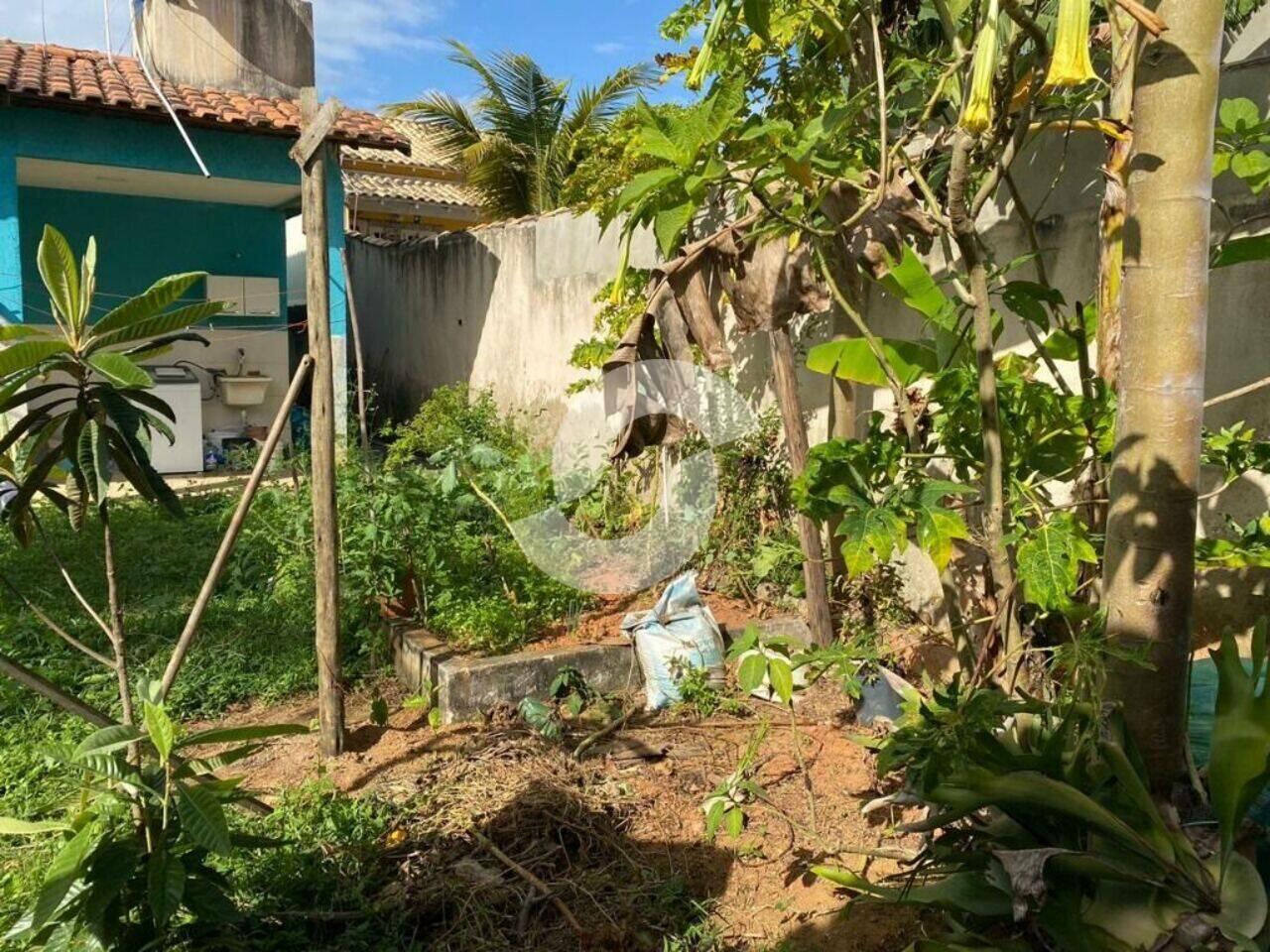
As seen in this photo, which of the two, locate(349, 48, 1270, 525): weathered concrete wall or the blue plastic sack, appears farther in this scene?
the blue plastic sack

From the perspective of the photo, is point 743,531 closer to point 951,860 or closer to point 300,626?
point 300,626

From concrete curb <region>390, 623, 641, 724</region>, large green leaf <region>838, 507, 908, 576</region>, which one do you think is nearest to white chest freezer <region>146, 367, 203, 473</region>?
concrete curb <region>390, 623, 641, 724</region>

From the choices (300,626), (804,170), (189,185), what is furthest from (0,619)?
(189,185)

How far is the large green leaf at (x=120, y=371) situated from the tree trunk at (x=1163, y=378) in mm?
2286

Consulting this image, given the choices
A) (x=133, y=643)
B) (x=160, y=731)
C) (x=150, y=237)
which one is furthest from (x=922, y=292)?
(x=150, y=237)

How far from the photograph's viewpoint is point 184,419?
966cm

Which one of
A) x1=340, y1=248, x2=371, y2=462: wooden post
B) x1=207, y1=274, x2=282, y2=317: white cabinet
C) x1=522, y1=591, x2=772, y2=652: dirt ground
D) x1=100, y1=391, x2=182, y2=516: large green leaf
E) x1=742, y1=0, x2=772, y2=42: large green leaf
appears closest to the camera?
x1=742, y1=0, x2=772, y2=42: large green leaf

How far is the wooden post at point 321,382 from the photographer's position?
11.4ft

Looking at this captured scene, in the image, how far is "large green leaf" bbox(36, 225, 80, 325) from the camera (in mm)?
2506

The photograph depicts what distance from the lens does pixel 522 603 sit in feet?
15.7

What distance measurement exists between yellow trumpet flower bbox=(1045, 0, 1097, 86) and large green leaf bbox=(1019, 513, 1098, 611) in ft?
4.12

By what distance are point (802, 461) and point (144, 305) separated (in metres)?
2.71

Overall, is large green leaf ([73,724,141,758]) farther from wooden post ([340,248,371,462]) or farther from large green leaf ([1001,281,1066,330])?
wooden post ([340,248,371,462])

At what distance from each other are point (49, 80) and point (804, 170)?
7.89 m
